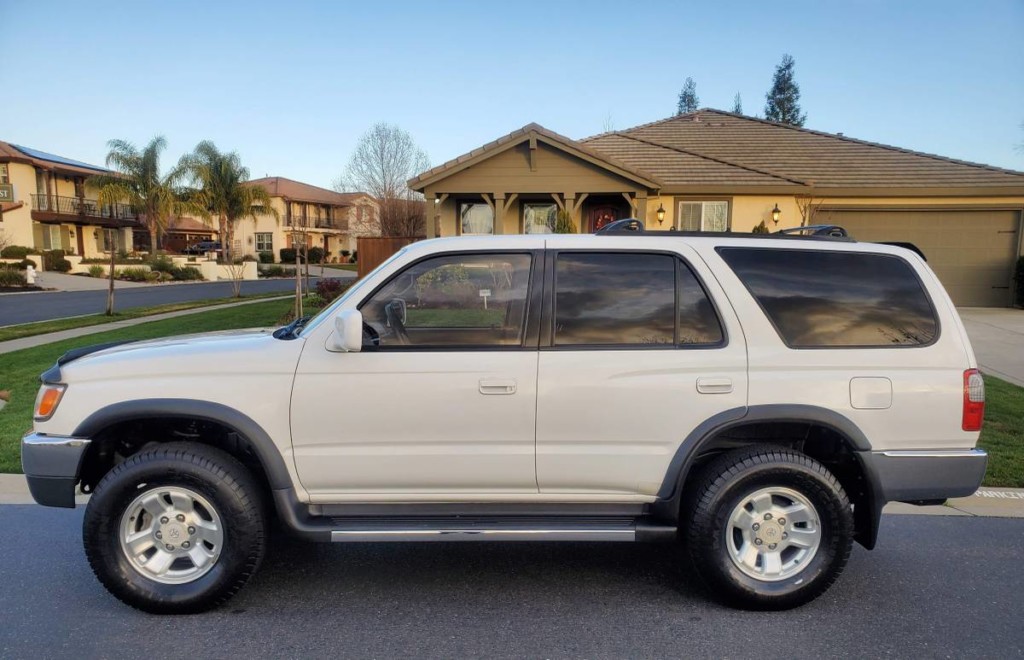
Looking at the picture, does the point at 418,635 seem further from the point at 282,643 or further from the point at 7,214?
the point at 7,214

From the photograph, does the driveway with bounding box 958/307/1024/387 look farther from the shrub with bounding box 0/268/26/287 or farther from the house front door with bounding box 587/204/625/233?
the shrub with bounding box 0/268/26/287

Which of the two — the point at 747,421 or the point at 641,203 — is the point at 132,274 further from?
the point at 747,421

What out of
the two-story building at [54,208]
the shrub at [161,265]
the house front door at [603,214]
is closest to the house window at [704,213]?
the house front door at [603,214]

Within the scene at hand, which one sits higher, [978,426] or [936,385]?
[936,385]

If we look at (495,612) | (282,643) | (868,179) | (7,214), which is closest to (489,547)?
(495,612)

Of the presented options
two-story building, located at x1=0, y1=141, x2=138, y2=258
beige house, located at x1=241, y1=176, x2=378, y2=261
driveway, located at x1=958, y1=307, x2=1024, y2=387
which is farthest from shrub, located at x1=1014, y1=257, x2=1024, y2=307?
two-story building, located at x1=0, y1=141, x2=138, y2=258

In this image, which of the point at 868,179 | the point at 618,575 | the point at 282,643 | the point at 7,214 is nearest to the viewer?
the point at 282,643

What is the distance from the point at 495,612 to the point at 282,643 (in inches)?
39.8

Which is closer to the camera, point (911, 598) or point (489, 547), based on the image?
point (911, 598)

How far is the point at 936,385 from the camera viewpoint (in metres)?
3.26

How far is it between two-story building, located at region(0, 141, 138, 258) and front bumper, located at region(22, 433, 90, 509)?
4119 cm

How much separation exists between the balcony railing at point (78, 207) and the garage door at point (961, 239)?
42.0 metres

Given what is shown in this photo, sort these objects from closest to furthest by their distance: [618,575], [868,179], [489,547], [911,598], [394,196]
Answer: [911,598] → [618,575] → [489,547] → [868,179] → [394,196]

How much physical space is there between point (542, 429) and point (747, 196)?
15256 millimetres
